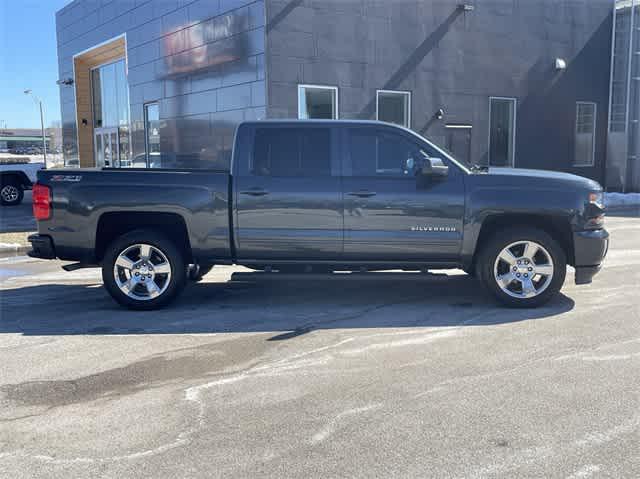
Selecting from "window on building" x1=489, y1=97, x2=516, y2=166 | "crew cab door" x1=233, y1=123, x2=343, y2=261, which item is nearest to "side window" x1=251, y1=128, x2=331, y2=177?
"crew cab door" x1=233, y1=123, x2=343, y2=261

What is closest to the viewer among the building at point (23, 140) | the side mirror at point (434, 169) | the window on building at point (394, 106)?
the side mirror at point (434, 169)

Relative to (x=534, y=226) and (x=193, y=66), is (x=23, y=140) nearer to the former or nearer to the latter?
(x=193, y=66)

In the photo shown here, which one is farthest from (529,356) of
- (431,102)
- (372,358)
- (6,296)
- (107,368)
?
(431,102)

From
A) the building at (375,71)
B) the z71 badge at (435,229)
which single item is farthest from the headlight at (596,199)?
the building at (375,71)

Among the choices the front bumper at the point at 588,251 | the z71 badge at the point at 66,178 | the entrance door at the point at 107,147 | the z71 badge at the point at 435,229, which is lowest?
the front bumper at the point at 588,251

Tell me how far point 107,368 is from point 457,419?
2751mm

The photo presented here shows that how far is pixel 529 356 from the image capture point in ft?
16.4

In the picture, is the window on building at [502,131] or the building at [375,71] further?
the window on building at [502,131]

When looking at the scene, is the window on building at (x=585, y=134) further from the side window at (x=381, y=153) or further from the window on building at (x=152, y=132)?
the side window at (x=381, y=153)

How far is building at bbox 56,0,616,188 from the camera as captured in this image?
14.5 meters

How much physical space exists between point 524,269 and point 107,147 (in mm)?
21716

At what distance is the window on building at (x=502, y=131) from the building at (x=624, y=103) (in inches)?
182

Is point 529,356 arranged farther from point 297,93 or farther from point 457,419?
point 297,93

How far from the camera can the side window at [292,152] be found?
6.44m
